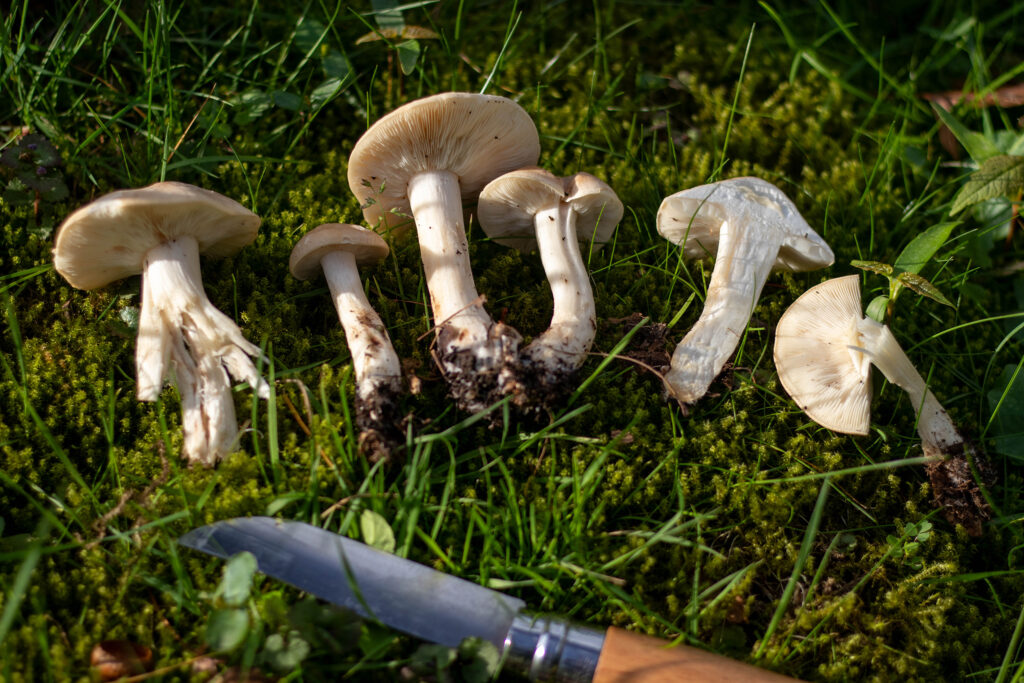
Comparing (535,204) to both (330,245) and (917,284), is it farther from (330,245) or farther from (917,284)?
(917,284)

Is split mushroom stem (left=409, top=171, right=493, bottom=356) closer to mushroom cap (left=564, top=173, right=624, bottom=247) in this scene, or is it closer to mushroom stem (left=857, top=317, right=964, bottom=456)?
mushroom cap (left=564, top=173, right=624, bottom=247)

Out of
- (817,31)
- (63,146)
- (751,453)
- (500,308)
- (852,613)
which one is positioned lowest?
(852,613)

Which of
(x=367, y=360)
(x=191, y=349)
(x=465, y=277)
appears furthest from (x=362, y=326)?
(x=191, y=349)

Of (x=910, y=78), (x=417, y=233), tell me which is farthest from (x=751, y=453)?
(x=910, y=78)

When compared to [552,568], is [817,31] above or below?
above

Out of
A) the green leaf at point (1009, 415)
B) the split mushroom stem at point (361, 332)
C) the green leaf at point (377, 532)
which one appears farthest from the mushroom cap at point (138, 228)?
the green leaf at point (1009, 415)

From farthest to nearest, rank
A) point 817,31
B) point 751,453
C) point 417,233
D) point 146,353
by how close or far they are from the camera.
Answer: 1. point 817,31
2. point 417,233
3. point 751,453
4. point 146,353

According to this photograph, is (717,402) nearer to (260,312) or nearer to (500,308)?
(500,308)
